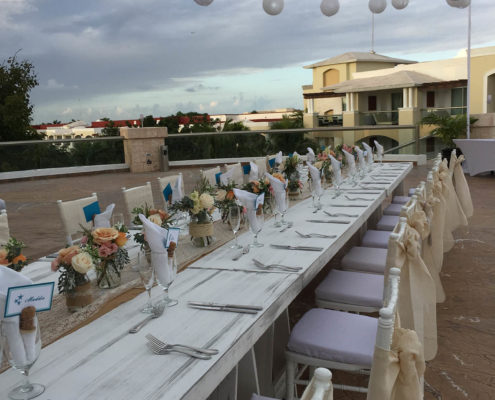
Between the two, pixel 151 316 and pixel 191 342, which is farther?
pixel 151 316

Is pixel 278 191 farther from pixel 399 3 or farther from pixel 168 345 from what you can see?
pixel 399 3

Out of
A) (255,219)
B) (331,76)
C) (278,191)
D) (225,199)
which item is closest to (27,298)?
(255,219)

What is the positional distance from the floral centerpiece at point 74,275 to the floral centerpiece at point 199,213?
78 centimetres

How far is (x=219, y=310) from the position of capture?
1.76 metres

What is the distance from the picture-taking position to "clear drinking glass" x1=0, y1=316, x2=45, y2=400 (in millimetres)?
1246

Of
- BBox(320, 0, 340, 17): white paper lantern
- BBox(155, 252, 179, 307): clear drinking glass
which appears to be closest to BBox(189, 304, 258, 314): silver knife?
BBox(155, 252, 179, 307): clear drinking glass

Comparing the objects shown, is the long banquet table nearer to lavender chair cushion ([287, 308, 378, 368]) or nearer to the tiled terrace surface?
lavender chair cushion ([287, 308, 378, 368])

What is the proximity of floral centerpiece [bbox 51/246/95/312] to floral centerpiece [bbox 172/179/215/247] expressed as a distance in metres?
0.78

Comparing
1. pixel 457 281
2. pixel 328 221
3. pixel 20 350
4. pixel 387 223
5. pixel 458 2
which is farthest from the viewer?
pixel 458 2

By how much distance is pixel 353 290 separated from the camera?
274 cm

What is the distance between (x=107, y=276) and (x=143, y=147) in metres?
9.19

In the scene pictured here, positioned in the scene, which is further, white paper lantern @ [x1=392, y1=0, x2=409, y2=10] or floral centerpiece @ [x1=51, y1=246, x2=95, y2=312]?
white paper lantern @ [x1=392, y1=0, x2=409, y2=10]

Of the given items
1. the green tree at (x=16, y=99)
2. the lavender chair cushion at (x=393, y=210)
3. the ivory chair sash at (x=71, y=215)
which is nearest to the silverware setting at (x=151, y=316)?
the ivory chair sash at (x=71, y=215)

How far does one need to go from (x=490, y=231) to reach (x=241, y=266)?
432 centimetres
